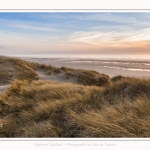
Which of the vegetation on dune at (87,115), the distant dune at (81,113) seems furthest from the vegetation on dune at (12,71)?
the vegetation on dune at (87,115)

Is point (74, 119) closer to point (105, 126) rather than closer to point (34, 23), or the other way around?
point (105, 126)

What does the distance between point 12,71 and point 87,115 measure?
6.18m

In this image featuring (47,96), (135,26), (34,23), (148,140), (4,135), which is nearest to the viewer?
(148,140)

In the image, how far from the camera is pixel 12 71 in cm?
820

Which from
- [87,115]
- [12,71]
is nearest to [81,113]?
[87,115]

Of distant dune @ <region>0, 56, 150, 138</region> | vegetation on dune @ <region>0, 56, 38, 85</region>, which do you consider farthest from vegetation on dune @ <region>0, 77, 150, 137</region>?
vegetation on dune @ <region>0, 56, 38, 85</region>

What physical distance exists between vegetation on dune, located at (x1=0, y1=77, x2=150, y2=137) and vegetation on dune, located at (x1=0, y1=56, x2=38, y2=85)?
3.87 meters

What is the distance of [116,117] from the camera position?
2.50m

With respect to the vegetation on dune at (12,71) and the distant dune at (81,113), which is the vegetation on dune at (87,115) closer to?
the distant dune at (81,113)

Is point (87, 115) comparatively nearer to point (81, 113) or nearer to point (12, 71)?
point (81, 113)

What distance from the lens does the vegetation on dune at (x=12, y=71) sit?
24.8ft

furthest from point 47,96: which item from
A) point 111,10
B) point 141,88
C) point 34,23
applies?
point 111,10

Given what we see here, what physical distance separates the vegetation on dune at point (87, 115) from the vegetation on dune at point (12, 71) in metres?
3.87

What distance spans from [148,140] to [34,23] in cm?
240
